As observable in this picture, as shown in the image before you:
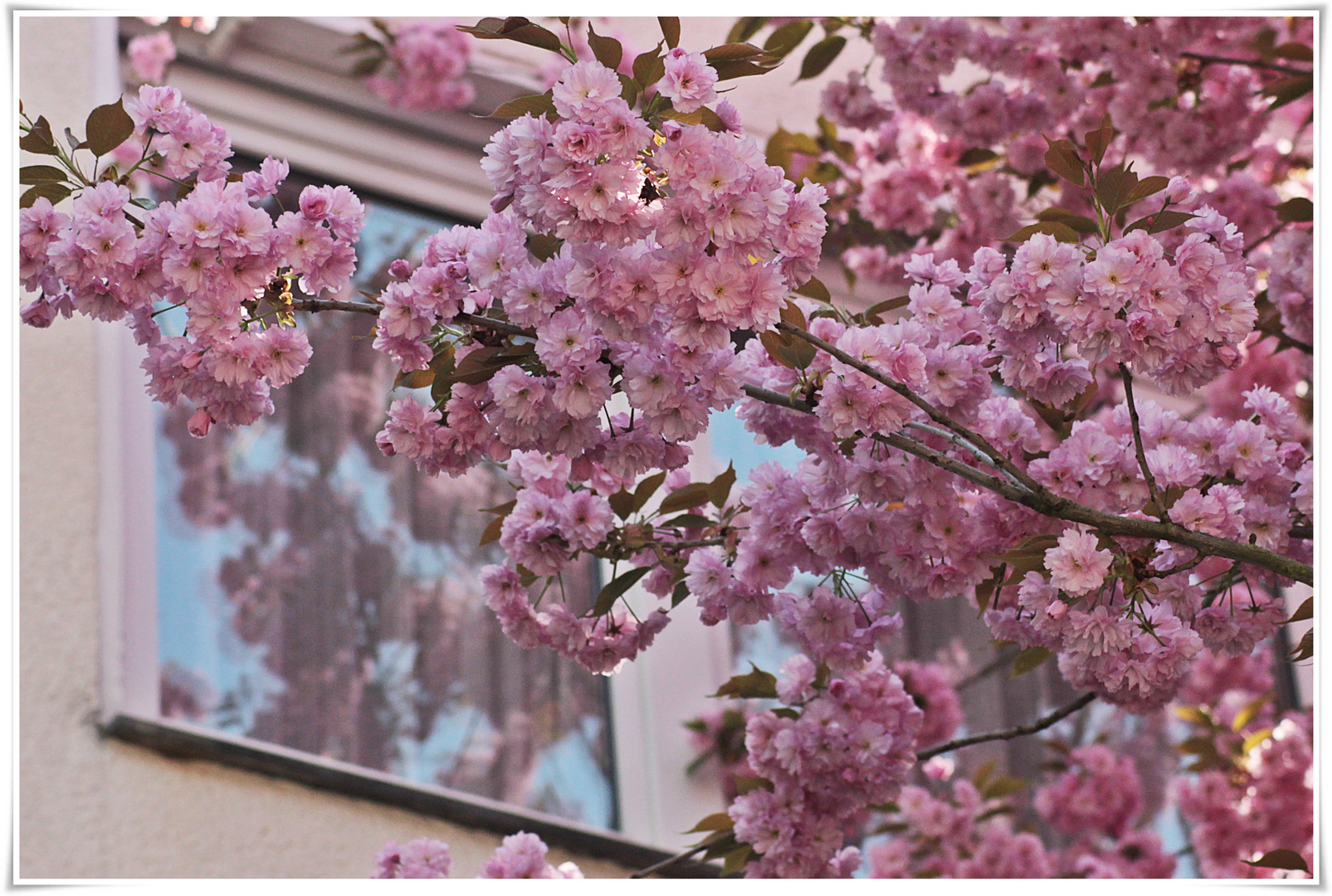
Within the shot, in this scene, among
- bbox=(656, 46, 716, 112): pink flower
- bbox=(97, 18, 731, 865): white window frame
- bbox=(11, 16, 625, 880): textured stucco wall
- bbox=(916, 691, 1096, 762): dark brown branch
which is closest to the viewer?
bbox=(656, 46, 716, 112): pink flower

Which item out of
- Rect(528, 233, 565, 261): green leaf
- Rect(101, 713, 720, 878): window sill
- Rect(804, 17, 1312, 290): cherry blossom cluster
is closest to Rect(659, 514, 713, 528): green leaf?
Rect(528, 233, 565, 261): green leaf

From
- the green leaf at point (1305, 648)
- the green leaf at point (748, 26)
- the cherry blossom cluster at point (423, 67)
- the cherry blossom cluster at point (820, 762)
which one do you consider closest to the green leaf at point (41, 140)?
the cherry blossom cluster at point (820, 762)

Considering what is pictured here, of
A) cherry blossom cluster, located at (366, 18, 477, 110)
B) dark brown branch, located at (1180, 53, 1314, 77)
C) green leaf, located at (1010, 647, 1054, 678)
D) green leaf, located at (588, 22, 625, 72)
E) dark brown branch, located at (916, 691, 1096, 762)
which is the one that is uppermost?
cherry blossom cluster, located at (366, 18, 477, 110)

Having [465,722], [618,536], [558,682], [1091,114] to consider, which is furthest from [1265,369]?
[618,536]

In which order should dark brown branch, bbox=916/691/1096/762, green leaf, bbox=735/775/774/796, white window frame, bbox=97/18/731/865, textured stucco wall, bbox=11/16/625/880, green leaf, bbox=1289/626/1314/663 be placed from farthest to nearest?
white window frame, bbox=97/18/731/865 → textured stucco wall, bbox=11/16/625/880 → green leaf, bbox=735/775/774/796 → dark brown branch, bbox=916/691/1096/762 → green leaf, bbox=1289/626/1314/663

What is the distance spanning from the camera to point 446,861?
57.3 inches

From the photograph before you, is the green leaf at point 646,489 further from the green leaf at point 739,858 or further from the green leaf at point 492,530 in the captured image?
the green leaf at point 739,858

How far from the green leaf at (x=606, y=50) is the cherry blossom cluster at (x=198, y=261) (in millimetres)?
210

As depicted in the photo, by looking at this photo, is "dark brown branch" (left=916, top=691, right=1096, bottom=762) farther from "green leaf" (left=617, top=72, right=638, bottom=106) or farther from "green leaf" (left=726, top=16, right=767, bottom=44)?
"green leaf" (left=726, top=16, right=767, bottom=44)

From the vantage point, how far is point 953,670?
9.27 ft

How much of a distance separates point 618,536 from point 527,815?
1057 mm

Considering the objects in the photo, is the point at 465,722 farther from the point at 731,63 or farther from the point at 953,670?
the point at 731,63

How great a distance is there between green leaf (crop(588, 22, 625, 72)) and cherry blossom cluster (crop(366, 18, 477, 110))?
5.99ft

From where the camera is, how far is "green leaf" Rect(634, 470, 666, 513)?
1289 mm
